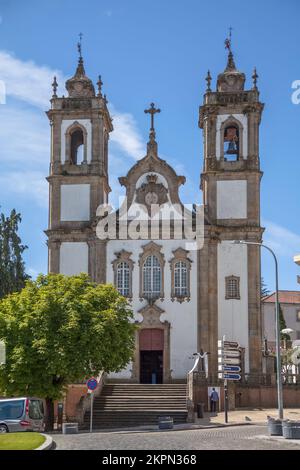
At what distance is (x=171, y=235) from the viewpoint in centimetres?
4694

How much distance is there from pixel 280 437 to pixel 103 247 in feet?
74.8

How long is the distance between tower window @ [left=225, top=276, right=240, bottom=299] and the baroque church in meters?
0.06

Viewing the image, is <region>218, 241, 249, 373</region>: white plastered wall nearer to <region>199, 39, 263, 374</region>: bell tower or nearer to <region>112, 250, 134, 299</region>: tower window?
<region>199, 39, 263, 374</region>: bell tower

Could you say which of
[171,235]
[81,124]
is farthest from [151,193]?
[81,124]

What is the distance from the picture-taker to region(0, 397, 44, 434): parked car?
30.3 metres

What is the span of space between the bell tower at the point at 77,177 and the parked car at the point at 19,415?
16.2 metres

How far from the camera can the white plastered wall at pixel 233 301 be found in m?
45.8

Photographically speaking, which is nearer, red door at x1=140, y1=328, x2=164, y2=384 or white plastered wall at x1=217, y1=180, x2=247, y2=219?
red door at x1=140, y1=328, x2=164, y2=384

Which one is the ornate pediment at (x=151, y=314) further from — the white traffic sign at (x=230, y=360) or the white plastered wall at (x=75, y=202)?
the white traffic sign at (x=230, y=360)

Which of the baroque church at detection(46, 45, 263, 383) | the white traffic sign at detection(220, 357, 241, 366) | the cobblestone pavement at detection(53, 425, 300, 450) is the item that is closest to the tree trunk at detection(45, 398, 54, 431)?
the white traffic sign at detection(220, 357, 241, 366)

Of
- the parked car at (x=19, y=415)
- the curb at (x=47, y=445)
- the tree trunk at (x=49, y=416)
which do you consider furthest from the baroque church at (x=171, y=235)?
the curb at (x=47, y=445)

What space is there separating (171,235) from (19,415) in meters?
18.4

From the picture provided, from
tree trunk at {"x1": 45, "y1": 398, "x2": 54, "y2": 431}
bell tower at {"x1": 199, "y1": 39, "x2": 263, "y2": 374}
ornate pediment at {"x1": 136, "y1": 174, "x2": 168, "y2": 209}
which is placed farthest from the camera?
ornate pediment at {"x1": 136, "y1": 174, "x2": 168, "y2": 209}

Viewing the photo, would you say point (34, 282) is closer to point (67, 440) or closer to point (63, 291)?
point (63, 291)
